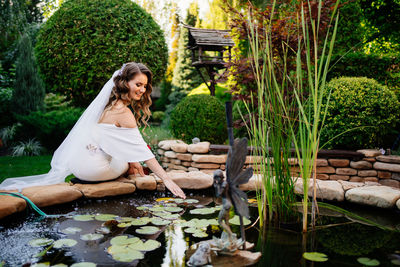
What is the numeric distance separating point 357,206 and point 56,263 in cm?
234

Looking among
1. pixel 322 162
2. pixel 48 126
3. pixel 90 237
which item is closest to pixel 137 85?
pixel 90 237

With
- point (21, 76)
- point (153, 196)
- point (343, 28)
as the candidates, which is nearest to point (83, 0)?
point (21, 76)

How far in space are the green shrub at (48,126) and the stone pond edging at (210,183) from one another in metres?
2.55

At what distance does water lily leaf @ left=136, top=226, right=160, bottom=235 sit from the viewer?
1815mm

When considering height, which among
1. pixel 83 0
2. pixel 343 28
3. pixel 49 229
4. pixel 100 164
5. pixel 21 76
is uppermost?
pixel 83 0

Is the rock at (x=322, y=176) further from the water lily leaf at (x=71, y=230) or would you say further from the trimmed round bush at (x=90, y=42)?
the trimmed round bush at (x=90, y=42)

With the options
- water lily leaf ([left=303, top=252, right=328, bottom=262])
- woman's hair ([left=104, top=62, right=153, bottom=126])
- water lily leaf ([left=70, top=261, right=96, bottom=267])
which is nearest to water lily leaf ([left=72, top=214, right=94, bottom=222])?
water lily leaf ([left=70, top=261, right=96, bottom=267])

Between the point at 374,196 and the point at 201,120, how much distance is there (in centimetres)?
290

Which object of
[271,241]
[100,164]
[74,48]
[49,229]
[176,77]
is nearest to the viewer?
[271,241]

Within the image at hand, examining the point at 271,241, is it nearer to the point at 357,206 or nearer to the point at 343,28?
the point at 357,206

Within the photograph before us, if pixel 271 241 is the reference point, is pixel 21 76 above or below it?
above

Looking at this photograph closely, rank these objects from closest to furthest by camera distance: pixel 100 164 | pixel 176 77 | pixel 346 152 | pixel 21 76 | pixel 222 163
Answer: pixel 100 164
pixel 346 152
pixel 222 163
pixel 21 76
pixel 176 77

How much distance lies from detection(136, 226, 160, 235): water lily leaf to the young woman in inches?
28.4

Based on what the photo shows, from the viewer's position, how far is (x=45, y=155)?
575 centimetres
